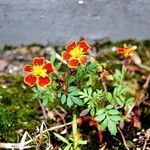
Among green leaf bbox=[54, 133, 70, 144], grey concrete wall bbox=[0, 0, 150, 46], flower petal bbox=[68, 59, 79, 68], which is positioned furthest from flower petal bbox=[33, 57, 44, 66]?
grey concrete wall bbox=[0, 0, 150, 46]

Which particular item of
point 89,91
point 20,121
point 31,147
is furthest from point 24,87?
point 89,91

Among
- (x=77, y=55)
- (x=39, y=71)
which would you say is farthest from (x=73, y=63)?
(x=39, y=71)

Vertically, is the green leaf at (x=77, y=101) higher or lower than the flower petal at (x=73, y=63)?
lower

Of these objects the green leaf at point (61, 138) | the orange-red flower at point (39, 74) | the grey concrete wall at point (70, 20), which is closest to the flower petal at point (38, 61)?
the orange-red flower at point (39, 74)

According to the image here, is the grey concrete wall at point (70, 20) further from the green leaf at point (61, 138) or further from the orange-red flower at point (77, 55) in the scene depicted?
the green leaf at point (61, 138)

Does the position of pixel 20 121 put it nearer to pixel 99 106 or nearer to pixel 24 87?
pixel 24 87

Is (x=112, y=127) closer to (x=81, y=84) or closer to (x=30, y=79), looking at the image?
(x=81, y=84)

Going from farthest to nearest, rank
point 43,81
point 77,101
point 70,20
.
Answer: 1. point 70,20
2. point 77,101
3. point 43,81
